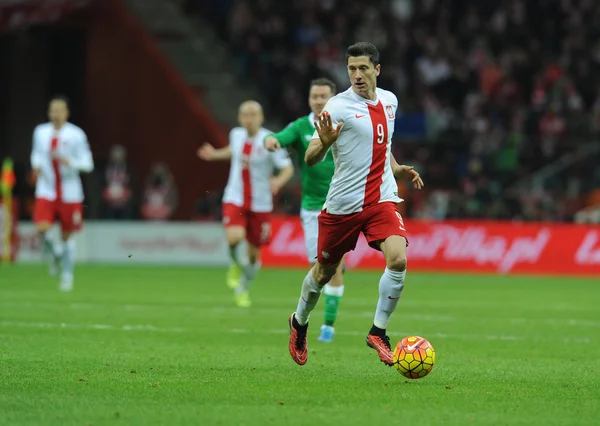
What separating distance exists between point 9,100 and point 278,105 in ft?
24.6

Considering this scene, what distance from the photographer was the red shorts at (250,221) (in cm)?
1616

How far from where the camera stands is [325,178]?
1227 centimetres

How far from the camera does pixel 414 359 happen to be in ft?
28.6

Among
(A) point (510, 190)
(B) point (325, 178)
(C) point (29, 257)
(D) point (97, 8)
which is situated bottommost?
(C) point (29, 257)

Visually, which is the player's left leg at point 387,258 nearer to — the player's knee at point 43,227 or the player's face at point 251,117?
the player's face at point 251,117

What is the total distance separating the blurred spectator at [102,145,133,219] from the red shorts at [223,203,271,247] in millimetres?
11914

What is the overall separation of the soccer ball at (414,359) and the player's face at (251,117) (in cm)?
788

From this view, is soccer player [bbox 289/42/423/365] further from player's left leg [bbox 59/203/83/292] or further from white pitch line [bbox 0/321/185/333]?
player's left leg [bbox 59/203/83/292]

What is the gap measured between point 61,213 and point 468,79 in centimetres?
1426

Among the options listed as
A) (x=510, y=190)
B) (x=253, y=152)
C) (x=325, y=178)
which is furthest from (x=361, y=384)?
(x=510, y=190)

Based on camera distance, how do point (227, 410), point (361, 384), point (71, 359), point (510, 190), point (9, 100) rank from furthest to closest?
point (9, 100) → point (510, 190) → point (71, 359) → point (361, 384) → point (227, 410)

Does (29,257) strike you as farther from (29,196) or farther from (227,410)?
(227,410)

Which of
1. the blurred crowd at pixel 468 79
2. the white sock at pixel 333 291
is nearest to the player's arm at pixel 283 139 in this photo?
the white sock at pixel 333 291

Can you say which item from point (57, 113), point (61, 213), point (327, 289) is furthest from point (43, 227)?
point (327, 289)
